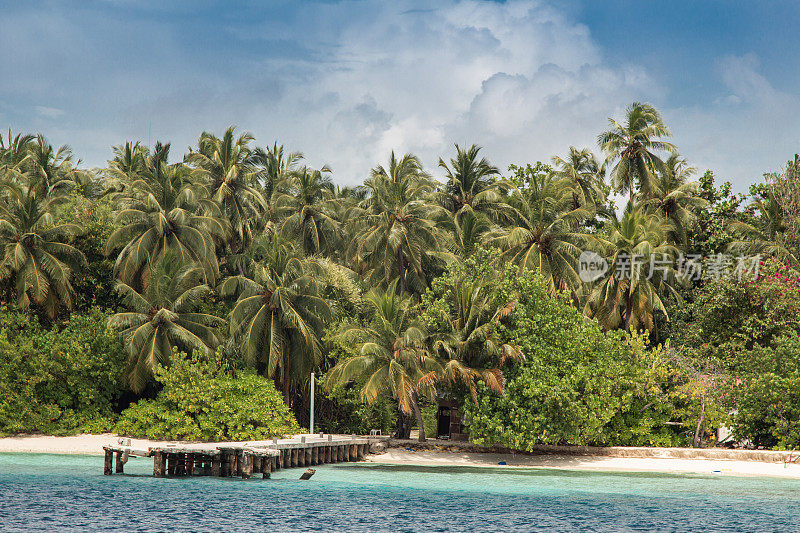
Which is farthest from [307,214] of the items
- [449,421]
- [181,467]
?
[181,467]

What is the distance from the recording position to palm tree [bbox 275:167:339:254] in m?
48.8

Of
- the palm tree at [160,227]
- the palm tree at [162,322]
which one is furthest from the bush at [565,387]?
the palm tree at [160,227]

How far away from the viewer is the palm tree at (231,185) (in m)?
46.0

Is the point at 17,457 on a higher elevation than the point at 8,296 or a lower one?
lower

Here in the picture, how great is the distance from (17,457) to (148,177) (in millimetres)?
14724

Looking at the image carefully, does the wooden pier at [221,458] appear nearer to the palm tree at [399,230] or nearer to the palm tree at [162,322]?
the palm tree at [162,322]

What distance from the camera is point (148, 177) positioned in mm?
41156

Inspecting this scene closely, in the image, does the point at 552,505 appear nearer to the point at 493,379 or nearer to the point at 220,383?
→ the point at 493,379

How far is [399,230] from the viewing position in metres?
42.6

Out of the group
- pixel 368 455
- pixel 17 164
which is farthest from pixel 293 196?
pixel 368 455

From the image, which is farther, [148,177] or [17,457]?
[148,177]

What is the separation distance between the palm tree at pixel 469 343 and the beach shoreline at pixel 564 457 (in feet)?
10.8

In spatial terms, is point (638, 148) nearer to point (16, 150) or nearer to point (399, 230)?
point (399, 230)

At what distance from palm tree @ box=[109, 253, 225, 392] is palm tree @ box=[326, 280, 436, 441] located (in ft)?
24.5
